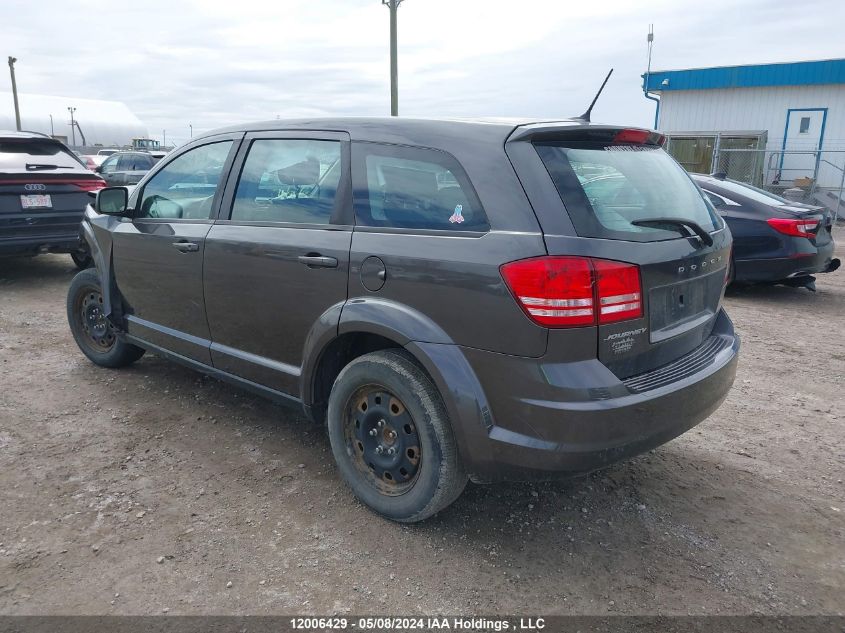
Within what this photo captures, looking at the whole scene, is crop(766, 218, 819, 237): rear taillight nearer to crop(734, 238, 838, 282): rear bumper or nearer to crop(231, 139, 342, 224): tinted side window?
crop(734, 238, 838, 282): rear bumper

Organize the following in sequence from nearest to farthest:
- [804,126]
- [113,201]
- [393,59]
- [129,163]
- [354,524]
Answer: [354,524], [113,201], [393,59], [804,126], [129,163]

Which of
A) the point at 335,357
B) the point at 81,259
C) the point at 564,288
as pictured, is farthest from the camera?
the point at 81,259

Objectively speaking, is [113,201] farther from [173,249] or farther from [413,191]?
[413,191]

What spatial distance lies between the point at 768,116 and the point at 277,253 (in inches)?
803

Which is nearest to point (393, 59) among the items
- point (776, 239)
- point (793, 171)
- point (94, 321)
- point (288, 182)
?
point (793, 171)

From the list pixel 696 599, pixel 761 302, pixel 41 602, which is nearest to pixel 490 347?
pixel 696 599

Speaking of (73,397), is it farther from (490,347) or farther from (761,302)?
(761,302)

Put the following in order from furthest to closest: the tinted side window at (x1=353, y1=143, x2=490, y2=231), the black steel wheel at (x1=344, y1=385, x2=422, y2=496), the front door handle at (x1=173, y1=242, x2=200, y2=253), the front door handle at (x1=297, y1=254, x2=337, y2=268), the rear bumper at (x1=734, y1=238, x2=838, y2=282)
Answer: the rear bumper at (x1=734, y1=238, x2=838, y2=282) → the front door handle at (x1=173, y1=242, x2=200, y2=253) → the front door handle at (x1=297, y1=254, x2=337, y2=268) → the black steel wheel at (x1=344, y1=385, x2=422, y2=496) → the tinted side window at (x1=353, y1=143, x2=490, y2=231)

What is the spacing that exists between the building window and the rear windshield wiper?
1942cm

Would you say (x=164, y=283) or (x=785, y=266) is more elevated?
(x=164, y=283)

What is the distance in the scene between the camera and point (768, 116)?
19625 mm

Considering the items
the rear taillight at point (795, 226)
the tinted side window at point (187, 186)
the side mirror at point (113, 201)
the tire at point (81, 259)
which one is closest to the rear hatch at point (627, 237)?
the tinted side window at point (187, 186)

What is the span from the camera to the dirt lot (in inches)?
102

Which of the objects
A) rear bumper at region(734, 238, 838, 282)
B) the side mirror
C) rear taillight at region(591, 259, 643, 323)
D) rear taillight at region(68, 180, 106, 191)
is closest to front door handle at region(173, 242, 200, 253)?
the side mirror
